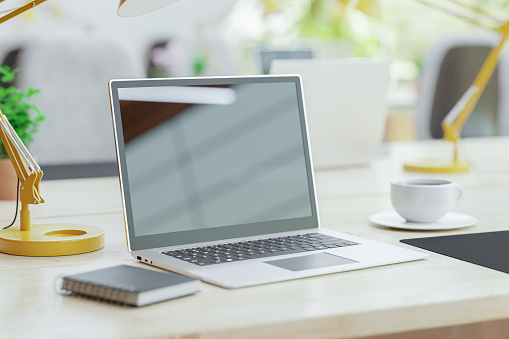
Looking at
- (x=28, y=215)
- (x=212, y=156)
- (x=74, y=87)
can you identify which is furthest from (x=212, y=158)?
(x=74, y=87)

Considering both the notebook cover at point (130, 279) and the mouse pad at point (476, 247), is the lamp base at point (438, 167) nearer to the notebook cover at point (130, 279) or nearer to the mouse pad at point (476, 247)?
the mouse pad at point (476, 247)

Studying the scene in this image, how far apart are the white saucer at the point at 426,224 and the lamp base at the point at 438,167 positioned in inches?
21.7

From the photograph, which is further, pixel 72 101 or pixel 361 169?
pixel 72 101

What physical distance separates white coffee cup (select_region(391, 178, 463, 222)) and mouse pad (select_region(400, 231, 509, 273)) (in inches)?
3.0

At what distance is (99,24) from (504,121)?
2.36 meters

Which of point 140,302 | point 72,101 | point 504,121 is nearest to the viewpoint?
point 140,302

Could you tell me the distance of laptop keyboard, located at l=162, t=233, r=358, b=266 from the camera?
0.88 m

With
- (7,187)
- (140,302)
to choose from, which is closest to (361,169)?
(7,187)

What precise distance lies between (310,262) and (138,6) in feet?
1.42

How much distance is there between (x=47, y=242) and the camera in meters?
0.93

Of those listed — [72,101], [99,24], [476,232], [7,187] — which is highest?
[99,24]

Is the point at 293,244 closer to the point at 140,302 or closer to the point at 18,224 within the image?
the point at 140,302

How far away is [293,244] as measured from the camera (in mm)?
961

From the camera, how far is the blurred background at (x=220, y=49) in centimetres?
242
